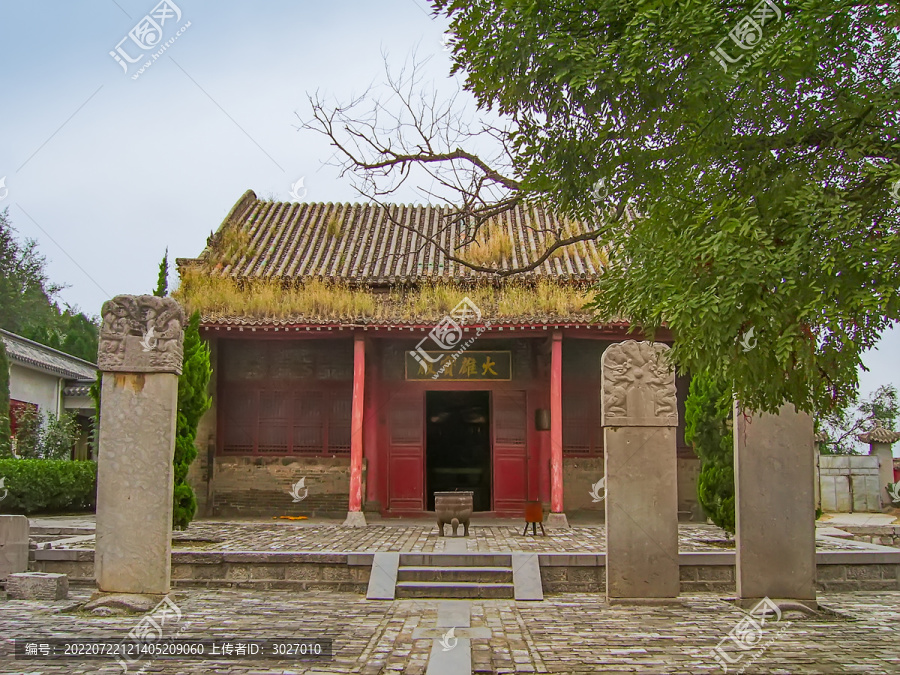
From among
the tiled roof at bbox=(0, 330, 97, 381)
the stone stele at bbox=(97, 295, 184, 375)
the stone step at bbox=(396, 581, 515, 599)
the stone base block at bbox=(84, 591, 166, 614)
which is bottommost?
the stone step at bbox=(396, 581, 515, 599)

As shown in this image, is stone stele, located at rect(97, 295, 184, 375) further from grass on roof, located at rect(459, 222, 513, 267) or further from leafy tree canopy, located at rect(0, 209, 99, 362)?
leafy tree canopy, located at rect(0, 209, 99, 362)

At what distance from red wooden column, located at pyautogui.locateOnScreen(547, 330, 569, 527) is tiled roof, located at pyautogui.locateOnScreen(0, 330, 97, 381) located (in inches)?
528

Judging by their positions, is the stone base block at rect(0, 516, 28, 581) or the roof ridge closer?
the stone base block at rect(0, 516, 28, 581)

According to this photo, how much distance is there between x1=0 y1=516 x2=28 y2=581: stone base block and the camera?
8609 mm

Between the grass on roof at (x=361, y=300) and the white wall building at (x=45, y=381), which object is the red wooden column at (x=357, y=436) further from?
the white wall building at (x=45, y=381)

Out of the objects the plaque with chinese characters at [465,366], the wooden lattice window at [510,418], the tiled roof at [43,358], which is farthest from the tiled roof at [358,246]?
the tiled roof at [43,358]

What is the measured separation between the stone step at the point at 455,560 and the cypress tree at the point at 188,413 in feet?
10.0

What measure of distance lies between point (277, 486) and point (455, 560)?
A: 6356 millimetres

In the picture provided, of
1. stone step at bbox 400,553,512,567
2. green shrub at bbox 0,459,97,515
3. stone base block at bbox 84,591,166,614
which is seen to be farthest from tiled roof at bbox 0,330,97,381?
stone step at bbox 400,553,512,567

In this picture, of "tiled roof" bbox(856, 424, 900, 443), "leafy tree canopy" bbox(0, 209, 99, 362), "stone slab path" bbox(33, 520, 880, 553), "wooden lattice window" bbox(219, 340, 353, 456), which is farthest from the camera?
"leafy tree canopy" bbox(0, 209, 99, 362)

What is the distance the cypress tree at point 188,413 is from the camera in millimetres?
10047

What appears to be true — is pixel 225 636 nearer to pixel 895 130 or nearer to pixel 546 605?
pixel 546 605

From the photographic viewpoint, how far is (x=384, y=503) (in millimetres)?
14711

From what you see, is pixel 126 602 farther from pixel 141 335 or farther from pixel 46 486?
pixel 46 486
